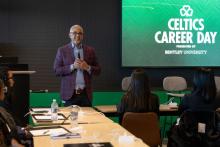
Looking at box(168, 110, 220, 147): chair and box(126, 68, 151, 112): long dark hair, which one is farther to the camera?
box(126, 68, 151, 112): long dark hair

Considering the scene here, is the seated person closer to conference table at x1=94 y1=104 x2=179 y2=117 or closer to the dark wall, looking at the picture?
conference table at x1=94 y1=104 x2=179 y2=117

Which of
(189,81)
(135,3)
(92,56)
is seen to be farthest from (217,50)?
(92,56)

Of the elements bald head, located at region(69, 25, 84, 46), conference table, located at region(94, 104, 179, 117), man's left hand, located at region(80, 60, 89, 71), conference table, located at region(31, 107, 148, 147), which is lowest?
conference table, located at region(94, 104, 179, 117)

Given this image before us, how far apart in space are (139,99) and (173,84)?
2934mm

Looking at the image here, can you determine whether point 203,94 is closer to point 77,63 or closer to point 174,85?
point 77,63

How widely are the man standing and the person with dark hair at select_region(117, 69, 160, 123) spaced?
41.3 inches

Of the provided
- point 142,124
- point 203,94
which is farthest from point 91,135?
point 203,94

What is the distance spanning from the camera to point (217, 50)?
7445 mm

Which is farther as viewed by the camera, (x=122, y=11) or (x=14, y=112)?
(x=122, y=11)

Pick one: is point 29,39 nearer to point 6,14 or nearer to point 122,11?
point 6,14

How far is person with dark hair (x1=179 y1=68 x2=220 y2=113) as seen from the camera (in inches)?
158

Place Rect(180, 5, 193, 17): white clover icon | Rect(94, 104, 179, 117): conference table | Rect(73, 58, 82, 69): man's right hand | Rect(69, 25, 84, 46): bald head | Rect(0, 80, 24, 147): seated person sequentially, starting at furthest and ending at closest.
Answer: Rect(180, 5, 193, 17): white clover icon, Rect(94, 104, 179, 117): conference table, Rect(69, 25, 84, 46): bald head, Rect(73, 58, 82, 69): man's right hand, Rect(0, 80, 24, 147): seated person

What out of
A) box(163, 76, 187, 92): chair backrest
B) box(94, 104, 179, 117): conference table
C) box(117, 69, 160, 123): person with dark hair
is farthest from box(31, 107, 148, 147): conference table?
box(163, 76, 187, 92): chair backrest

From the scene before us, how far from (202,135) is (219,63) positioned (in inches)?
151
